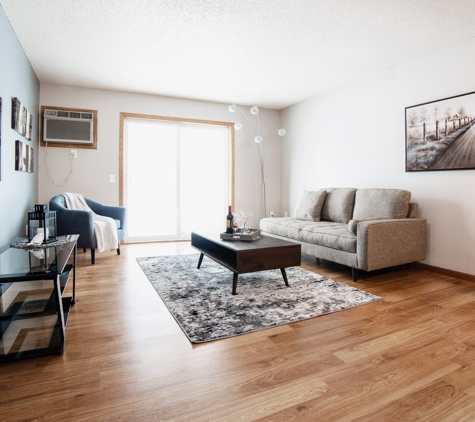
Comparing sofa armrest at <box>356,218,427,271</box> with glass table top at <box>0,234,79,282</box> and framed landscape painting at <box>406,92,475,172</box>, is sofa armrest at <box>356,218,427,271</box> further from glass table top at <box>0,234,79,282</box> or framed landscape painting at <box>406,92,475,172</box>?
glass table top at <box>0,234,79,282</box>

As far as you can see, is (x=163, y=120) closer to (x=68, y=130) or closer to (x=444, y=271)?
(x=68, y=130)

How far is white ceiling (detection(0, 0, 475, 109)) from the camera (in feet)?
8.82

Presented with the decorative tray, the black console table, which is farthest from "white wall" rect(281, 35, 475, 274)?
the black console table

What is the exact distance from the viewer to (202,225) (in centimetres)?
574

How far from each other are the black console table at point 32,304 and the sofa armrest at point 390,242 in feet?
7.89

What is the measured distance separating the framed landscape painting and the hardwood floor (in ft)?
5.09

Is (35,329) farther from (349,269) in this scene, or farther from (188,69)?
(188,69)

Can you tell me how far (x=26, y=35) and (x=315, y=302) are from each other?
12.4 ft

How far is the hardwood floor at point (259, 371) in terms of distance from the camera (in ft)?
4.12

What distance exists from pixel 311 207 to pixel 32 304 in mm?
3300

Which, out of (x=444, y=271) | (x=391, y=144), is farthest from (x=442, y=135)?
(x=444, y=271)

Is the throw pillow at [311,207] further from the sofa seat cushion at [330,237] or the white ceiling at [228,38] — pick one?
the white ceiling at [228,38]

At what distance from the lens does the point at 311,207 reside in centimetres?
434

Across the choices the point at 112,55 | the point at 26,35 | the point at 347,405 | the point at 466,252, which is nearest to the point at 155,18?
the point at 112,55
